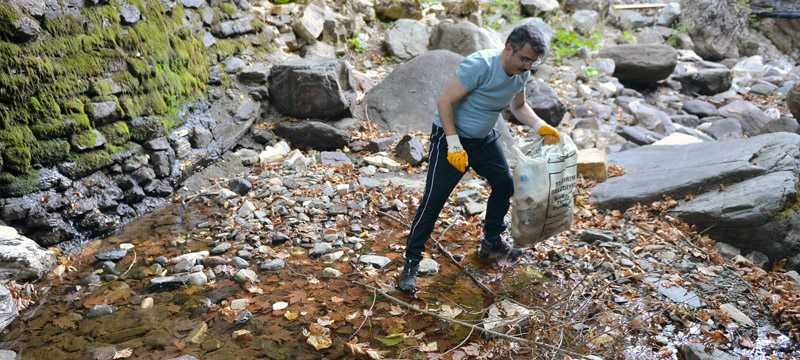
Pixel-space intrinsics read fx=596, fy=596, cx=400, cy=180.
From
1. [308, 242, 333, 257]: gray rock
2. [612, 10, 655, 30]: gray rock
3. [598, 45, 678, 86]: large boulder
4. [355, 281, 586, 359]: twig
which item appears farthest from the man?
[612, 10, 655, 30]: gray rock

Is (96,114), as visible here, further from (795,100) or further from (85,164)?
(795,100)

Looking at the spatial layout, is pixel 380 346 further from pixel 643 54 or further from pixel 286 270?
pixel 643 54

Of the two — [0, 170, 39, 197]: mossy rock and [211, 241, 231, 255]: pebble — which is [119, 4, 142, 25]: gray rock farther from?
[211, 241, 231, 255]: pebble

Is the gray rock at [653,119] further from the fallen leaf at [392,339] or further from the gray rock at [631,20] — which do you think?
the fallen leaf at [392,339]

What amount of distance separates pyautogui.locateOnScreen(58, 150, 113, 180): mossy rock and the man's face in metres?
3.60

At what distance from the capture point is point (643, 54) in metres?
10.7

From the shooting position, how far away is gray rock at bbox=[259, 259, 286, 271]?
4.43m

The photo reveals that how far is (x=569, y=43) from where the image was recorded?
11477 mm

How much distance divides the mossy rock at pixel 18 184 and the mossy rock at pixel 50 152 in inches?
4.4

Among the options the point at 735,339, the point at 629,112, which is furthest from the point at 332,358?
the point at 629,112

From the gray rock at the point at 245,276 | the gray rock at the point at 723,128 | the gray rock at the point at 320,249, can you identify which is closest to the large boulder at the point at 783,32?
the gray rock at the point at 723,128

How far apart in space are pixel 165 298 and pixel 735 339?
12.0 ft

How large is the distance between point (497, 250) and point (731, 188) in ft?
7.43

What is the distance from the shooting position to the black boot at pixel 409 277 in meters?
4.05
